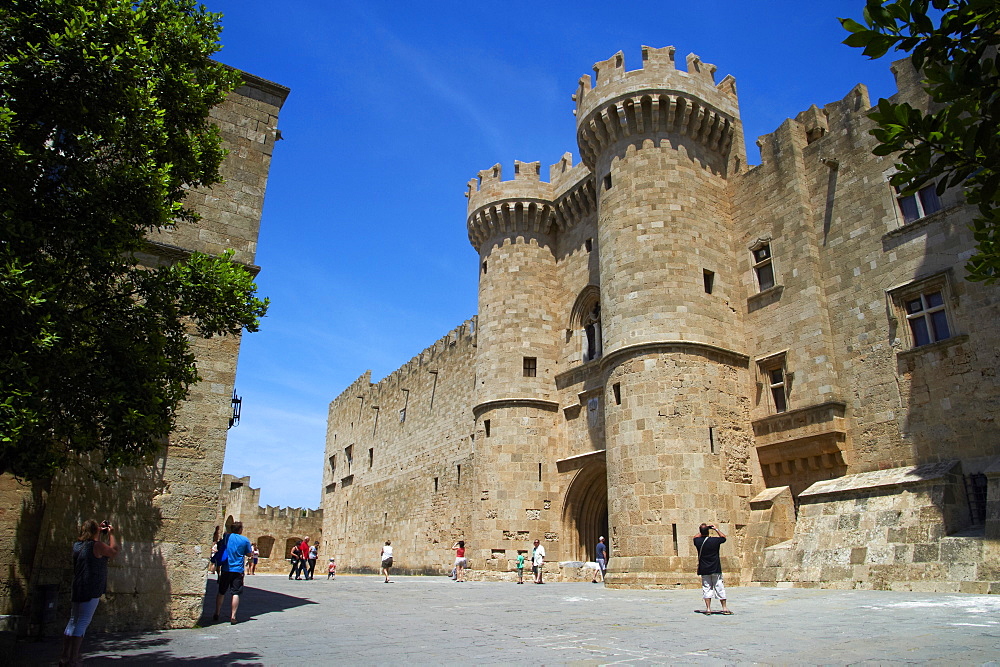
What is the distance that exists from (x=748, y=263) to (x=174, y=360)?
14.0 metres

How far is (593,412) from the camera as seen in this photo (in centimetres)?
1827

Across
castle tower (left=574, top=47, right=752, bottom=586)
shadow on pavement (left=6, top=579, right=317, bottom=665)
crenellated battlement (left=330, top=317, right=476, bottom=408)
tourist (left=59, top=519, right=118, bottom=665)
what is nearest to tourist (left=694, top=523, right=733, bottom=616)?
castle tower (left=574, top=47, right=752, bottom=586)

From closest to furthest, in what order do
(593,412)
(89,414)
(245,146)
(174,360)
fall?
(89,414), (174,360), (245,146), (593,412)

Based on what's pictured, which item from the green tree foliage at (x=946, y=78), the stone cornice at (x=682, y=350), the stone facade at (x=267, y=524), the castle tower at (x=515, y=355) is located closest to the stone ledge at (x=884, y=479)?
the stone cornice at (x=682, y=350)

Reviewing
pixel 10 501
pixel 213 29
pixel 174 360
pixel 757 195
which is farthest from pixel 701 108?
pixel 10 501

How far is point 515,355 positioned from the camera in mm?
20188

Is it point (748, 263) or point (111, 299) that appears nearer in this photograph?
point (111, 299)

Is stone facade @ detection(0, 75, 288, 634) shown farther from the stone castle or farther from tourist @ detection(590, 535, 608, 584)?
tourist @ detection(590, 535, 608, 584)

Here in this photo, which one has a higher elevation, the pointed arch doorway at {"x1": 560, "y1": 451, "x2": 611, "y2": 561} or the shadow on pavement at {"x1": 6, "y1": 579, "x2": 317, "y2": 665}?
the pointed arch doorway at {"x1": 560, "y1": 451, "x2": 611, "y2": 561}

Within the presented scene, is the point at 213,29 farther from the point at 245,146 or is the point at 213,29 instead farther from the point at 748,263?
the point at 748,263

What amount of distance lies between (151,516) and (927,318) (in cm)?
1346

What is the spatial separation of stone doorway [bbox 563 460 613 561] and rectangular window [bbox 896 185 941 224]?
9.77 metres

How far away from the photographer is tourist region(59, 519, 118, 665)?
5.15 metres

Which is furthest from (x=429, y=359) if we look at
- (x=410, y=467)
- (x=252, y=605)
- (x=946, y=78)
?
(x=946, y=78)
